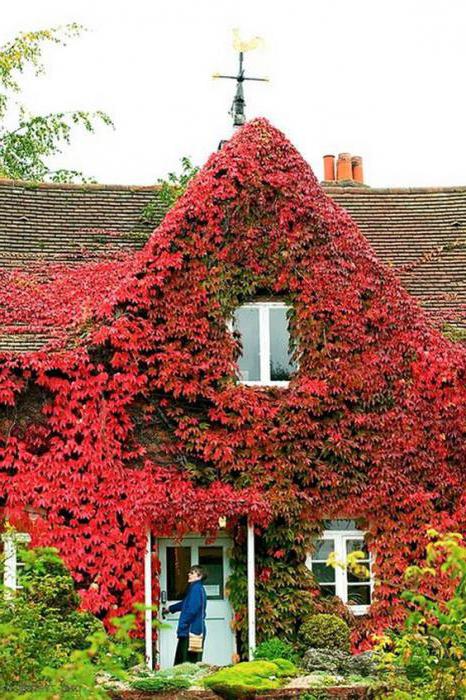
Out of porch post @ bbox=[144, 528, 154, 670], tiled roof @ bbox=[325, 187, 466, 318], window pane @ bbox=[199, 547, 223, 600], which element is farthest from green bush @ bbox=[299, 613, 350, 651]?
tiled roof @ bbox=[325, 187, 466, 318]

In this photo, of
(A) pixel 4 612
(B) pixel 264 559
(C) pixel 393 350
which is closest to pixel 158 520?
(B) pixel 264 559

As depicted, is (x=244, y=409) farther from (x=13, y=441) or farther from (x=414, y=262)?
(x=414, y=262)

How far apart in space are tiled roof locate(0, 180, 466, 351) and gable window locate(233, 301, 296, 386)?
3.48m

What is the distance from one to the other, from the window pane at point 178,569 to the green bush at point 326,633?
227 centimetres

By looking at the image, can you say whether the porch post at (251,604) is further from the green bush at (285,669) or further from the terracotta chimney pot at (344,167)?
the terracotta chimney pot at (344,167)

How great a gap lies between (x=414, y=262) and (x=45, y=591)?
13.3m

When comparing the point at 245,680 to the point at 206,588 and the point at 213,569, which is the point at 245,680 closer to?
the point at 206,588

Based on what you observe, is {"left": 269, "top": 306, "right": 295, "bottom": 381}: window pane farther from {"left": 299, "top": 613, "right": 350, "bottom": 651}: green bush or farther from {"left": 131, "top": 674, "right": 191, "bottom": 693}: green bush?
{"left": 131, "top": 674, "right": 191, "bottom": 693}: green bush

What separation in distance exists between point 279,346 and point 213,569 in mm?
4022

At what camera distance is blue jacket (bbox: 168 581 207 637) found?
19375 mm

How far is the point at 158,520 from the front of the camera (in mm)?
20375

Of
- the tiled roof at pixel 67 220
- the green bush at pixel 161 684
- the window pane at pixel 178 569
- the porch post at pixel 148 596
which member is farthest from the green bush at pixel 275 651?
the tiled roof at pixel 67 220

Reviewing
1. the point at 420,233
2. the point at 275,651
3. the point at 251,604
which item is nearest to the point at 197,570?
the point at 251,604

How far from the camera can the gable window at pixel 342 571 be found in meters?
21.3
